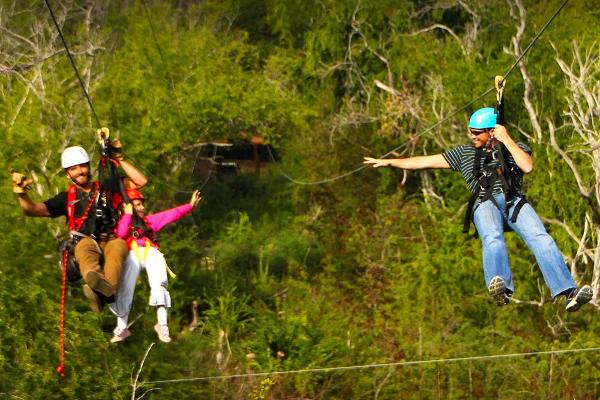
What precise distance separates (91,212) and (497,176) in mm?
3095

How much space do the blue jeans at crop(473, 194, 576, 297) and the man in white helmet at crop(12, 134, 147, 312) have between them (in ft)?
8.81

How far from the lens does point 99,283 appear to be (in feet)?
36.5

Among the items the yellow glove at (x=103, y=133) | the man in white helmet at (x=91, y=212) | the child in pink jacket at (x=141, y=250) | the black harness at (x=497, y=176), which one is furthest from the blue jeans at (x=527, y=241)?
the yellow glove at (x=103, y=133)

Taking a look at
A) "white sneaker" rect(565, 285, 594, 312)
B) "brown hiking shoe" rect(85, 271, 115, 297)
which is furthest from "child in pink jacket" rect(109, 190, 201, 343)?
"white sneaker" rect(565, 285, 594, 312)

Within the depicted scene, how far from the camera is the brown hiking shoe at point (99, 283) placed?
36.4ft

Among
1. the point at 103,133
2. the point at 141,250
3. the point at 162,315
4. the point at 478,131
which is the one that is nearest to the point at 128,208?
the point at 141,250

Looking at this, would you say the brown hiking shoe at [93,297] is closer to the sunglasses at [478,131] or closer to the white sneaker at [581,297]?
the sunglasses at [478,131]

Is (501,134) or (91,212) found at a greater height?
(501,134)

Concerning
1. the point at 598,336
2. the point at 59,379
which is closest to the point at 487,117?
the point at 59,379

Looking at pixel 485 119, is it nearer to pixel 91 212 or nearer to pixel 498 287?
pixel 498 287

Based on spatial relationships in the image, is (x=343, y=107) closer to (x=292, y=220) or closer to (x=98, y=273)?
(x=292, y=220)

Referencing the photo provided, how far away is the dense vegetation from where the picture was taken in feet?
82.3

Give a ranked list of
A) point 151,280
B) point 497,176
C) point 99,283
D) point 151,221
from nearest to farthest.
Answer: point 497,176
point 99,283
point 151,221
point 151,280

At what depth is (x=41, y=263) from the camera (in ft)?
77.9
